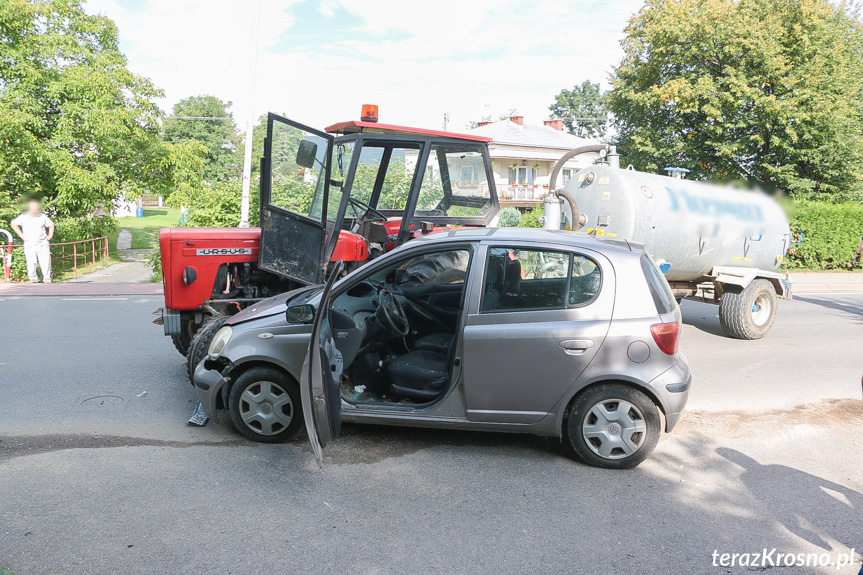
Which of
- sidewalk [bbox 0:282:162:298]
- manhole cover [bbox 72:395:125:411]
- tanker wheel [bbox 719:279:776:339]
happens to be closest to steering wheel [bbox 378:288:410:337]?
manhole cover [bbox 72:395:125:411]

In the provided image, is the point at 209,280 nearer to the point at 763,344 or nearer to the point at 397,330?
the point at 397,330

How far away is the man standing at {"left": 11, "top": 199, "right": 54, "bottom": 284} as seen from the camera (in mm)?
14242

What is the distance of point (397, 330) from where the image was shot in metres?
5.27

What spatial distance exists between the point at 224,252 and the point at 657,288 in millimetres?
4149

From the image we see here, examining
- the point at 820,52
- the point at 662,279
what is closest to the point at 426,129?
the point at 662,279

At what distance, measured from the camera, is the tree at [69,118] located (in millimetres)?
16156

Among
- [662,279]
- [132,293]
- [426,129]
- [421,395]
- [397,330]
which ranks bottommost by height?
[132,293]

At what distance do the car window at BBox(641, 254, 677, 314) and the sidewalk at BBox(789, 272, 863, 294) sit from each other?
12702 millimetres

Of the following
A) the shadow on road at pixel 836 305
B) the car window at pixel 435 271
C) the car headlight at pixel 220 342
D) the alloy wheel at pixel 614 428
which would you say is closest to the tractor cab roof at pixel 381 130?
the car window at pixel 435 271

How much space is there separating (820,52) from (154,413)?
83.0ft

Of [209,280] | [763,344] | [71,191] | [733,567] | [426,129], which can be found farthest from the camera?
[71,191]

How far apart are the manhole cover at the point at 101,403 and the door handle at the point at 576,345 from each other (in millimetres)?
4040

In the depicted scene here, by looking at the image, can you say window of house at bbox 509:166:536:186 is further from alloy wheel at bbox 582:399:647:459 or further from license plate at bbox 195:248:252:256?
alloy wheel at bbox 582:399:647:459

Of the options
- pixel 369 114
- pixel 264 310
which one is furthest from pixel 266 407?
pixel 369 114
